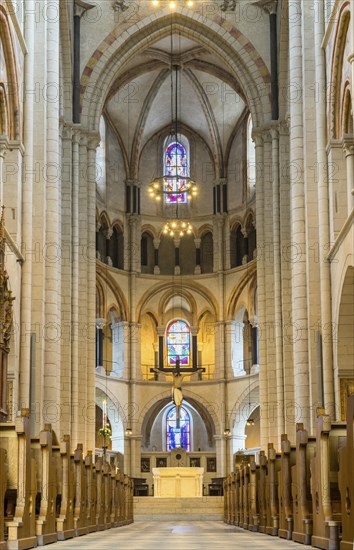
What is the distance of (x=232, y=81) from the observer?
124 feet

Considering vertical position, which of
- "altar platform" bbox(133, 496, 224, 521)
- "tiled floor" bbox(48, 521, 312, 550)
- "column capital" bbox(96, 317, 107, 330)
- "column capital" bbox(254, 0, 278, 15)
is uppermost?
"column capital" bbox(254, 0, 278, 15)

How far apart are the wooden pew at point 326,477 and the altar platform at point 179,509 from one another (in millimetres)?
20478

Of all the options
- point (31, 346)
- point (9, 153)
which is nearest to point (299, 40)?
point (9, 153)

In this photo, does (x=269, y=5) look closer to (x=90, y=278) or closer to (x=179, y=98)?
(x=179, y=98)

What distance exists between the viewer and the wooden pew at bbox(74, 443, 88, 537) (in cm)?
1444

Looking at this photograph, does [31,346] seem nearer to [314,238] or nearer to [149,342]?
[314,238]

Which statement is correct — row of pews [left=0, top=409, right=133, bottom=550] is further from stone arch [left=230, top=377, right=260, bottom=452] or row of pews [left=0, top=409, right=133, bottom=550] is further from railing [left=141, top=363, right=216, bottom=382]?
railing [left=141, top=363, right=216, bottom=382]

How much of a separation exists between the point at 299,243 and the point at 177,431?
22.0m

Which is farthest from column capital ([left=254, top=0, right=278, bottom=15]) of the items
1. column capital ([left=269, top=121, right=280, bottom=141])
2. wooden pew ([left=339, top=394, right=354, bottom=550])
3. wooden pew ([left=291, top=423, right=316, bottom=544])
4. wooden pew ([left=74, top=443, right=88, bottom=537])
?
wooden pew ([left=339, top=394, right=354, bottom=550])

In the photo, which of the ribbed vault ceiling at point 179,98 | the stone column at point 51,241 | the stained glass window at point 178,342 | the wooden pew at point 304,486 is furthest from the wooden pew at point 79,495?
the stained glass window at point 178,342

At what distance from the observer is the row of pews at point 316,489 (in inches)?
329

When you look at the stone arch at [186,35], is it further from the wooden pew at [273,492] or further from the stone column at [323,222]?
the wooden pew at [273,492]

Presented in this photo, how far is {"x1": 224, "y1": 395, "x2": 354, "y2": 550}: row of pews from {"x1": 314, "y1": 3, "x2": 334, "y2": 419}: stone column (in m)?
4.13

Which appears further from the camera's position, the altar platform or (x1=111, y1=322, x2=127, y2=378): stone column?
(x1=111, y1=322, x2=127, y2=378): stone column
